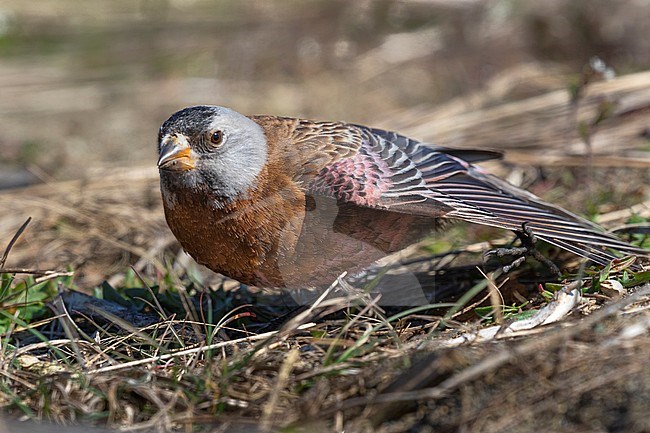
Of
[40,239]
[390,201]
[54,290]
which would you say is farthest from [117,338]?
[40,239]

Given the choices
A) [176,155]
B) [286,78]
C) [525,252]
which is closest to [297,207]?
[176,155]

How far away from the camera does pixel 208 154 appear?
12.7 feet

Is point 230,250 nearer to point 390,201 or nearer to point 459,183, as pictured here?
point 390,201

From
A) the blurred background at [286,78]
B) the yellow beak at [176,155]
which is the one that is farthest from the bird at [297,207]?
the blurred background at [286,78]

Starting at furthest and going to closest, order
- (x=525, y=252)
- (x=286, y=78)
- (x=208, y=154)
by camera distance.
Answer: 1. (x=286, y=78)
2. (x=525, y=252)
3. (x=208, y=154)

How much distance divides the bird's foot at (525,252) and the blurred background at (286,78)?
5.46 feet

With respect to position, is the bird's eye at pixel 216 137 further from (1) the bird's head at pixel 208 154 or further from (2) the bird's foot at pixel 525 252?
(2) the bird's foot at pixel 525 252

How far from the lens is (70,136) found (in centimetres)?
774

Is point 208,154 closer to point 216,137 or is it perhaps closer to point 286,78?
point 216,137

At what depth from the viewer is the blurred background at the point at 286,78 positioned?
6133 millimetres

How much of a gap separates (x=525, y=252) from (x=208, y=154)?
158 centimetres

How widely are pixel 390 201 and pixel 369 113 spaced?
424cm

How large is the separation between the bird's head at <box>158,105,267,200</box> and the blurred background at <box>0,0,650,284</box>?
5.77ft

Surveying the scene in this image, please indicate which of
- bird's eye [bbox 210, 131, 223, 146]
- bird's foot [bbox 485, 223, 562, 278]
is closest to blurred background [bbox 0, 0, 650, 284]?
bird's foot [bbox 485, 223, 562, 278]
